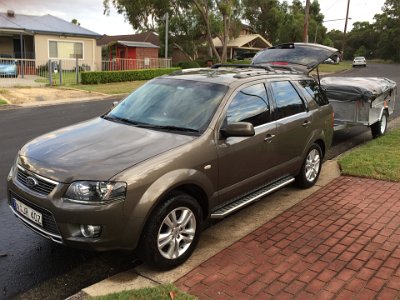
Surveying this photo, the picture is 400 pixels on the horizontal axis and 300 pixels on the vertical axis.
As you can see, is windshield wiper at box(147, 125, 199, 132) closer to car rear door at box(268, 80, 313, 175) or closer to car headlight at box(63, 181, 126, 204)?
car headlight at box(63, 181, 126, 204)

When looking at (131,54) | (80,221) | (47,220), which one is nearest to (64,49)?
(131,54)

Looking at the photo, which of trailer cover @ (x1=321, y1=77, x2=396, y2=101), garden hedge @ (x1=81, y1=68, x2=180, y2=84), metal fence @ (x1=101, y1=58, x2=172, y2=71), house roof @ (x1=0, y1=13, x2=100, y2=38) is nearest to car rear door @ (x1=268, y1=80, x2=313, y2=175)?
trailer cover @ (x1=321, y1=77, x2=396, y2=101)

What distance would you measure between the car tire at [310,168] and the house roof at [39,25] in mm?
27983

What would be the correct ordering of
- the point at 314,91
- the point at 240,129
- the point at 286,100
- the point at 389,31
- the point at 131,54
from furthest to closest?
the point at 389,31 → the point at 131,54 → the point at 314,91 → the point at 286,100 → the point at 240,129

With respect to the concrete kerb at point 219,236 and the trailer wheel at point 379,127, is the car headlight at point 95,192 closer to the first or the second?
the concrete kerb at point 219,236

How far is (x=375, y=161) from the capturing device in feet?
23.8

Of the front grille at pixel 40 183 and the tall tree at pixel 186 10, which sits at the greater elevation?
the tall tree at pixel 186 10

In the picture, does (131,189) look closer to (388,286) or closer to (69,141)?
(69,141)

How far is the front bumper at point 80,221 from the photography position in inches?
132

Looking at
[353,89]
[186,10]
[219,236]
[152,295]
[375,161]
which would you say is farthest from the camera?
[186,10]

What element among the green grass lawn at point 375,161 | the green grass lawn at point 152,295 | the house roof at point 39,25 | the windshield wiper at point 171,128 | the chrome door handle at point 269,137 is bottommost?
the green grass lawn at point 152,295

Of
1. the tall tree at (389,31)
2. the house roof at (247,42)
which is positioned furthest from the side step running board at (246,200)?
the tall tree at (389,31)

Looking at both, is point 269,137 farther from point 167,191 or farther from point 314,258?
point 167,191

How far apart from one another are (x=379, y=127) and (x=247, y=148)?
20.1ft
